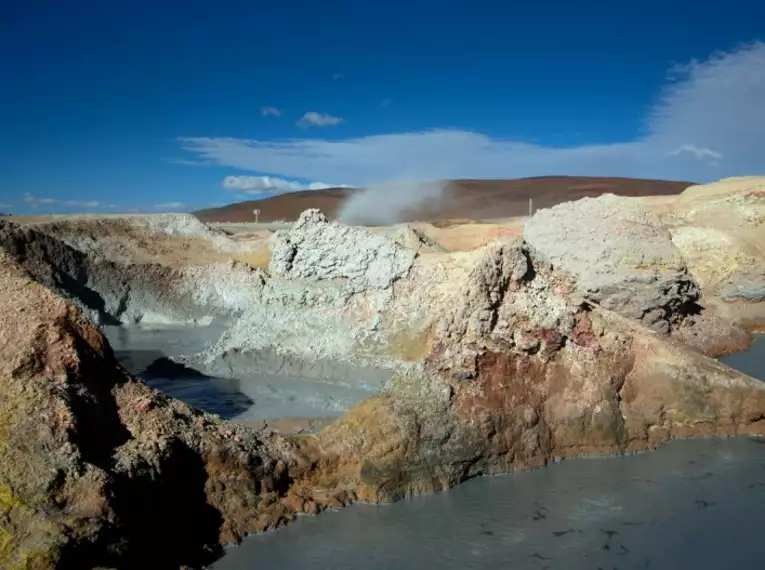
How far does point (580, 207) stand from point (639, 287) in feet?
6.33

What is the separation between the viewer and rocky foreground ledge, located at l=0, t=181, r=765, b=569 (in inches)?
163

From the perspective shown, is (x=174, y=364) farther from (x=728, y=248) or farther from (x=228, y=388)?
(x=728, y=248)

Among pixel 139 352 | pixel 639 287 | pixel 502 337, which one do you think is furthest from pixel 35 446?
pixel 639 287

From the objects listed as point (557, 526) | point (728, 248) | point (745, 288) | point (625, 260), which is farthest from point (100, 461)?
point (728, 248)

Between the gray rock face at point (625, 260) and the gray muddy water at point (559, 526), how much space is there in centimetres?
506

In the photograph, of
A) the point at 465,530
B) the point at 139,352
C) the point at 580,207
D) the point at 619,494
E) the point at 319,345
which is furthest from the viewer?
the point at 580,207

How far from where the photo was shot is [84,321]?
206 inches

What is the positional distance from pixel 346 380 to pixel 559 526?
11.7ft

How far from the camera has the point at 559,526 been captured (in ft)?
16.6

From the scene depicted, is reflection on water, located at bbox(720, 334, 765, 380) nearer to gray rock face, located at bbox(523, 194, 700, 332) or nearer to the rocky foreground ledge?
gray rock face, located at bbox(523, 194, 700, 332)

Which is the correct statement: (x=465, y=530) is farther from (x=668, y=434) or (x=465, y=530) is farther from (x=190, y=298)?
(x=190, y=298)

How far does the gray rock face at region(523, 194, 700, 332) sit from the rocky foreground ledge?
66 mm

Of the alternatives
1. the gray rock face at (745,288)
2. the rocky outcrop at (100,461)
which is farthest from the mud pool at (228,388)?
the gray rock face at (745,288)

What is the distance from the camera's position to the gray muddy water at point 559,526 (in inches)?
182
